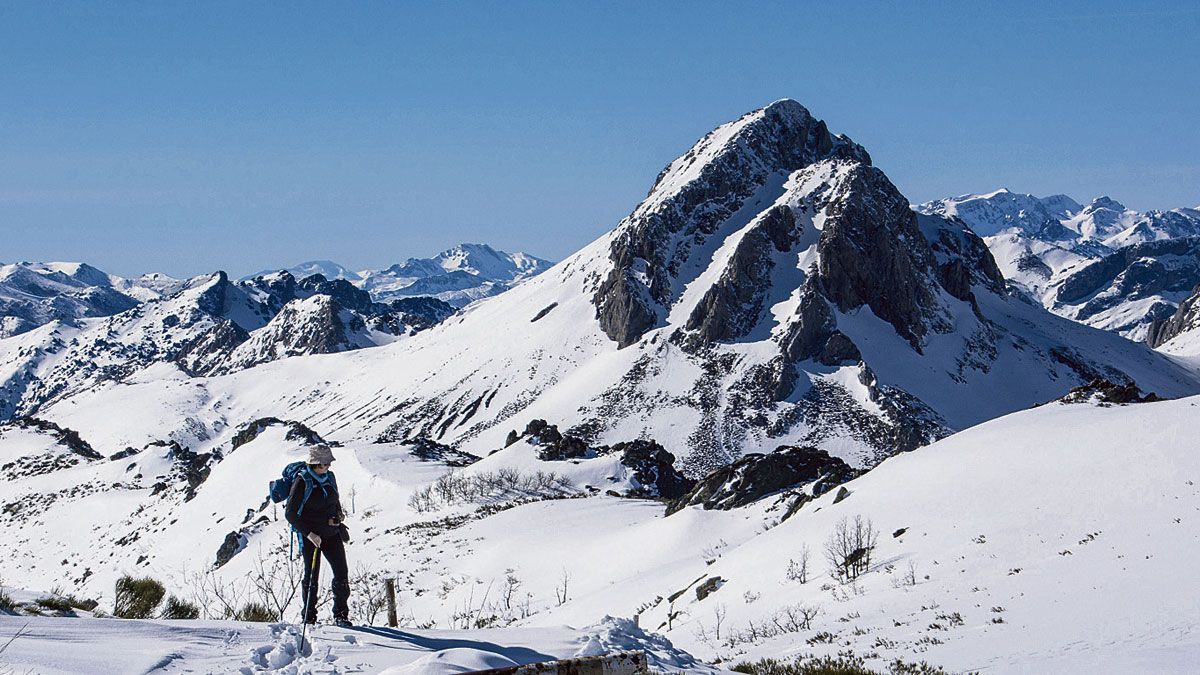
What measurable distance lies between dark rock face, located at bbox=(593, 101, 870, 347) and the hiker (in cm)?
11817

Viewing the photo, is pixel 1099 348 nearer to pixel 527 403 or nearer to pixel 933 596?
pixel 527 403

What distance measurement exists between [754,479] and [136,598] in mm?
38605

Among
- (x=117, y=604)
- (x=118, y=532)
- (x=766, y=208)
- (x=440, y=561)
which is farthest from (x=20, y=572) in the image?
(x=766, y=208)

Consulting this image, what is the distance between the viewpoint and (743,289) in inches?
5094

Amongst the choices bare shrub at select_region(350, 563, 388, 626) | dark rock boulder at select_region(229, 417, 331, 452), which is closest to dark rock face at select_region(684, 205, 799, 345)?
dark rock boulder at select_region(229, 417, 331, 452)

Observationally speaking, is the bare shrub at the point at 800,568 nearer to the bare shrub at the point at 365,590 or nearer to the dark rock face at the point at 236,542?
the bare shrub at the point at 365,590

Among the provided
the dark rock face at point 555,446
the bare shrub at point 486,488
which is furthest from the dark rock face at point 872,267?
the bare shrub at point 486,488

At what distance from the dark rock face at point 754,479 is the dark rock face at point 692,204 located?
258 ft

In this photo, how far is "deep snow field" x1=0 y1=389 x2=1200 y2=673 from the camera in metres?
11.0

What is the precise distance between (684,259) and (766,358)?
27316 millimetres

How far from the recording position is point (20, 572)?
71.4 m

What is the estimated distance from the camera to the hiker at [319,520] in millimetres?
12906

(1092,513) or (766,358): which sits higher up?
(766,358)

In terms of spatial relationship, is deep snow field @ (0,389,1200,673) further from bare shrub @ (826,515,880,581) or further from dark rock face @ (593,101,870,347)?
dark rock face @ (593,101,870,347)
